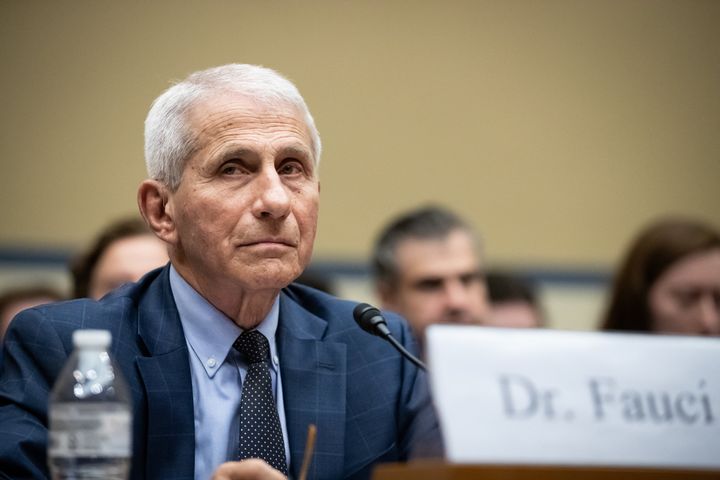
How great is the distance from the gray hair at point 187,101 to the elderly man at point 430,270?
71.3 inches

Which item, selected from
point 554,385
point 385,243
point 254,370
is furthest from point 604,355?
point 385,243

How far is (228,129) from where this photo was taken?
8.90 ft

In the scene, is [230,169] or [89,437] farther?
[230,169]

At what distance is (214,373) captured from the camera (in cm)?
264

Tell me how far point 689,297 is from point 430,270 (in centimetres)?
107

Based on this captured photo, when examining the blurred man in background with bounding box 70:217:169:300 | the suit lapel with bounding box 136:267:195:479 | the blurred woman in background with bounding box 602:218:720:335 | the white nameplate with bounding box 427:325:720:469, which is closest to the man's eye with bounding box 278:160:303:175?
the suit lapel with bounding box 136:267:195:479

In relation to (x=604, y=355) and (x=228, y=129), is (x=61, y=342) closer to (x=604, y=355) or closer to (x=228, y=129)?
(x=228, y=129)

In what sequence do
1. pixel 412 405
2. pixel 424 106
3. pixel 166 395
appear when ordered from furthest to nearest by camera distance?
pixel 424 106, pixel 412 405, pixel 166 395

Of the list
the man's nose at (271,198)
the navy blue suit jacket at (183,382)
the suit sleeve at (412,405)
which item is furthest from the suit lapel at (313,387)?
the man's nose at (271,198)

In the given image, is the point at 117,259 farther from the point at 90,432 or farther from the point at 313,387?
the point at 90,432

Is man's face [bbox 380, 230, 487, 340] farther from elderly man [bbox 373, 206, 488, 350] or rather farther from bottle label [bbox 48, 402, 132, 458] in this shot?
bottle label [bbox 48, 402, 132, 458]

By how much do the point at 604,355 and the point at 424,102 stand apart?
5238 millimetres

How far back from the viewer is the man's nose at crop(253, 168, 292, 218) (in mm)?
2670

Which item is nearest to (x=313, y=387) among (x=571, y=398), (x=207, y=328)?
(x=207, y=328)
